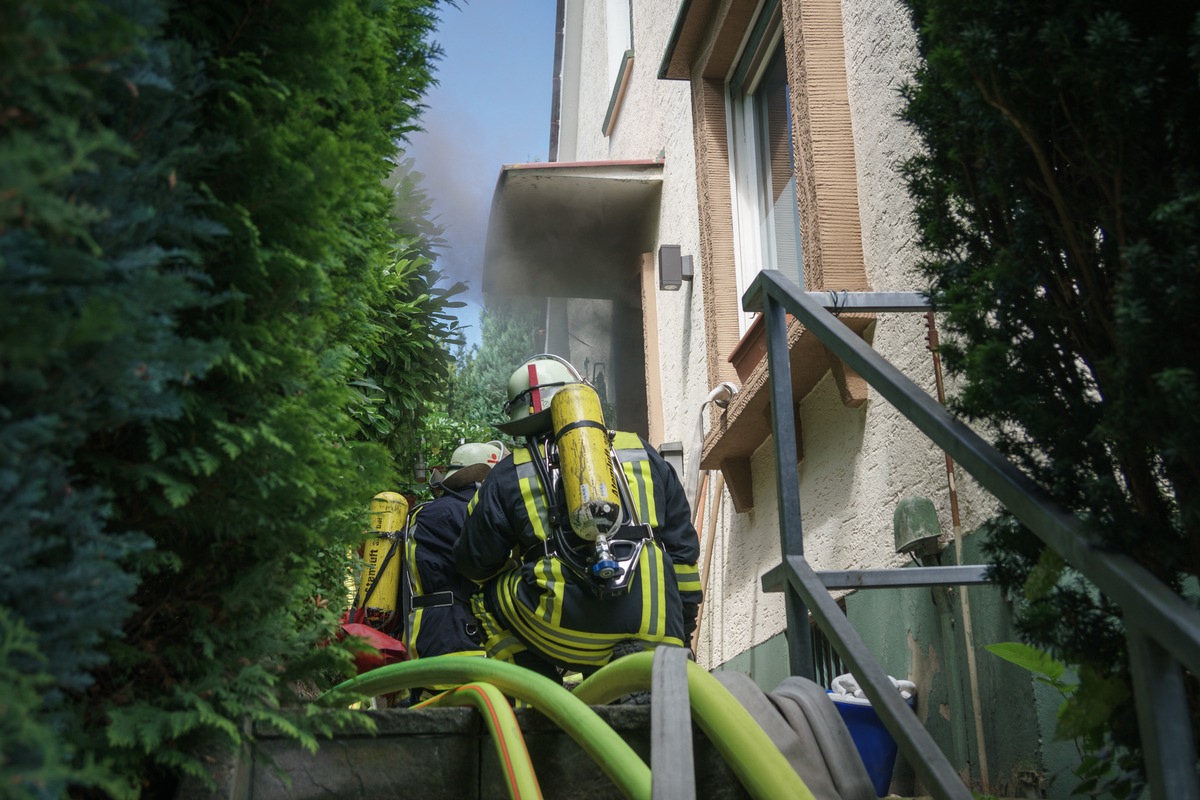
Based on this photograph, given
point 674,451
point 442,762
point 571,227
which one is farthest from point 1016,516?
point 571,227

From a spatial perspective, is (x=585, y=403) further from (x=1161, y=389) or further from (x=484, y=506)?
(x=1161, y=389)

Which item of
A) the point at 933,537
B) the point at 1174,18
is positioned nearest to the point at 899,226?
the point at 933,537

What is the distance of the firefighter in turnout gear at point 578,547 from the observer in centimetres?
390

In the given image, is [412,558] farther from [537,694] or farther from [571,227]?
[571,227]

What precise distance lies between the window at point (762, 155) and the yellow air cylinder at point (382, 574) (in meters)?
2.11

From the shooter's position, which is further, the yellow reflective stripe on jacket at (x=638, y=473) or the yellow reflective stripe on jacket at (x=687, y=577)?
the yellow reflective stripe on jacket at (x=687, y=577)

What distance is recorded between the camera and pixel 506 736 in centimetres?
213

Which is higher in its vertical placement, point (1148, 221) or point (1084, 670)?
point (1148, 221)

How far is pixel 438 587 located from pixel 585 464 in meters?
1.57

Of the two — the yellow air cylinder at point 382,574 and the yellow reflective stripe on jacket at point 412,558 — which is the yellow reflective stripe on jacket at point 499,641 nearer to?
the yellow reflective stripe on jacket at point 412,558

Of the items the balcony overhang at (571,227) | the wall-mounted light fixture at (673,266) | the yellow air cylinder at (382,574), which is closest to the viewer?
the yellow air cylinder at (382,574)

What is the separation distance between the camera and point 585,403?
13.3 ft

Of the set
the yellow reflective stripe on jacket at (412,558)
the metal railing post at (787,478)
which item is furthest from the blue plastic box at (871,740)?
the yellow reflective stripe on jacket at (412,558)

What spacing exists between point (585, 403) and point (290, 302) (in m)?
2.32
